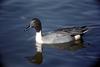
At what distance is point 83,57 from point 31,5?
17.2 feet

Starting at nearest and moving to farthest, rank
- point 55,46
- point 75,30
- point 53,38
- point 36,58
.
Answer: point 36,58, point 55,46, point 53,38, point 75,30

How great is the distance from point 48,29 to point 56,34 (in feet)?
2.87

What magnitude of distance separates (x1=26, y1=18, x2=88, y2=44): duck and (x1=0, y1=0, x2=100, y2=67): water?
25 cm

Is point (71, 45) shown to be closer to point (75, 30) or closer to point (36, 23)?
point (75, 30)

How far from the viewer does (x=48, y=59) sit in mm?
8211

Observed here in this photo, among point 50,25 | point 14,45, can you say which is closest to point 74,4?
point 50,25

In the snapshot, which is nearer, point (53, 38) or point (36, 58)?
point (36, 58)

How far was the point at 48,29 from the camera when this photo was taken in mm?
10398

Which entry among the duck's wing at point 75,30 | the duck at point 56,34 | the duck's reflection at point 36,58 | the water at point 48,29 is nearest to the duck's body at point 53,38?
the duck at point 56,34

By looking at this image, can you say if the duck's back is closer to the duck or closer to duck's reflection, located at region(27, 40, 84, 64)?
the duck

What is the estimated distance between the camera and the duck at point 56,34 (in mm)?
9578

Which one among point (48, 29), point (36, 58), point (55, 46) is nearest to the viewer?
point (36, 58)

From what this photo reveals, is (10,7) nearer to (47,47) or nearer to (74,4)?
(74,4)

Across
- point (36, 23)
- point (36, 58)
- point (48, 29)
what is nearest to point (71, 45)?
point (48, 29)
